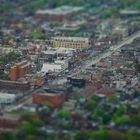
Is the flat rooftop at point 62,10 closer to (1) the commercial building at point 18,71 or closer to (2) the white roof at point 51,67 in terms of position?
(2) the white roof at point 51,67

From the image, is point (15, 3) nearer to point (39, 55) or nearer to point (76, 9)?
point (76, 9)

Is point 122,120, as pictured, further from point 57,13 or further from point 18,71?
point 57,13

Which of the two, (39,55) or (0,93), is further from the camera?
(39,55)

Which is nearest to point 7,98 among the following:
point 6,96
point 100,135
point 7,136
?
point 6,96

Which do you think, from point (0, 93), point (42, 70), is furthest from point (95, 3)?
point (0, 93)

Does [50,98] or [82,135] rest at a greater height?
[50,98]

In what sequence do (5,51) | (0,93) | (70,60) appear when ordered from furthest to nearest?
(5,51) < (70,60) < (0,93)

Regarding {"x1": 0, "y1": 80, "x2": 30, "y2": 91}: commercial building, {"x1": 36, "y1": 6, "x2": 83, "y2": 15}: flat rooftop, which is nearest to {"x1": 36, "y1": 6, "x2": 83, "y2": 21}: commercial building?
{"x1": 36, "y1": 6, "x2": 83, "y2": 15}: flat rooftop

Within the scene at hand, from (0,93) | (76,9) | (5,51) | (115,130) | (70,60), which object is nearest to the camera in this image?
(115,130)
